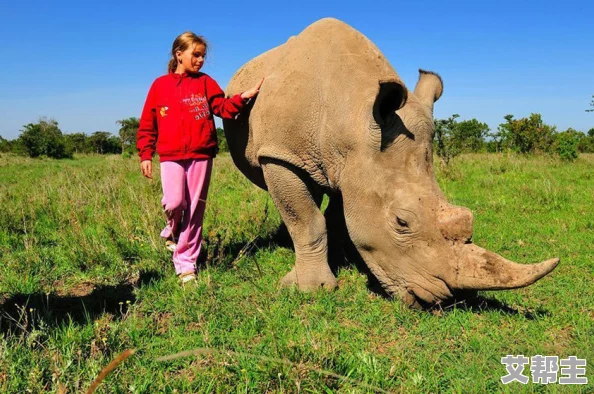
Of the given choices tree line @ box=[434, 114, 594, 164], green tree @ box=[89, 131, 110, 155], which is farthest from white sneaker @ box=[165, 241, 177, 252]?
green tree @ box=[89, 131, 110, 155]

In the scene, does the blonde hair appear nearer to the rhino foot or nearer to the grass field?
the grass field

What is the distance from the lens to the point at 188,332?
3.42 m

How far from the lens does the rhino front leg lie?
13.7 ft

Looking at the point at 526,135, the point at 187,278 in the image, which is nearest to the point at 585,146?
the point at 526,135

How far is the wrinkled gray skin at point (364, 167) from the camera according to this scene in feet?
10.9

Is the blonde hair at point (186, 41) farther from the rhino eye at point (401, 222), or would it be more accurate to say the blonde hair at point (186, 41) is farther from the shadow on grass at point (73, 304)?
the rhino eye at point (401, 222)

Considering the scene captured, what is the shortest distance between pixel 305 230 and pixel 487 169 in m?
8.53

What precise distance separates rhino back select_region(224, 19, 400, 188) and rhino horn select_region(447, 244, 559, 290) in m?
1.11

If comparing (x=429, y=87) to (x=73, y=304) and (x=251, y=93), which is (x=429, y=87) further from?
(x=73, y=304)

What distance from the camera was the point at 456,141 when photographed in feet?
44.9

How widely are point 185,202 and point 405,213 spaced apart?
206cm

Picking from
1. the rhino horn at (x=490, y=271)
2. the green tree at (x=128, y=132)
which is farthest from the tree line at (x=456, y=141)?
the rhino horn at (x=490, y=271)

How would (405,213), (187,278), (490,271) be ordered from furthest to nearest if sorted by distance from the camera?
(187,278) < (405,213) < (490,271)

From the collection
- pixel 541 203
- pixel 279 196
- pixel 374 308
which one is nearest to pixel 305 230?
pixel 279 196
